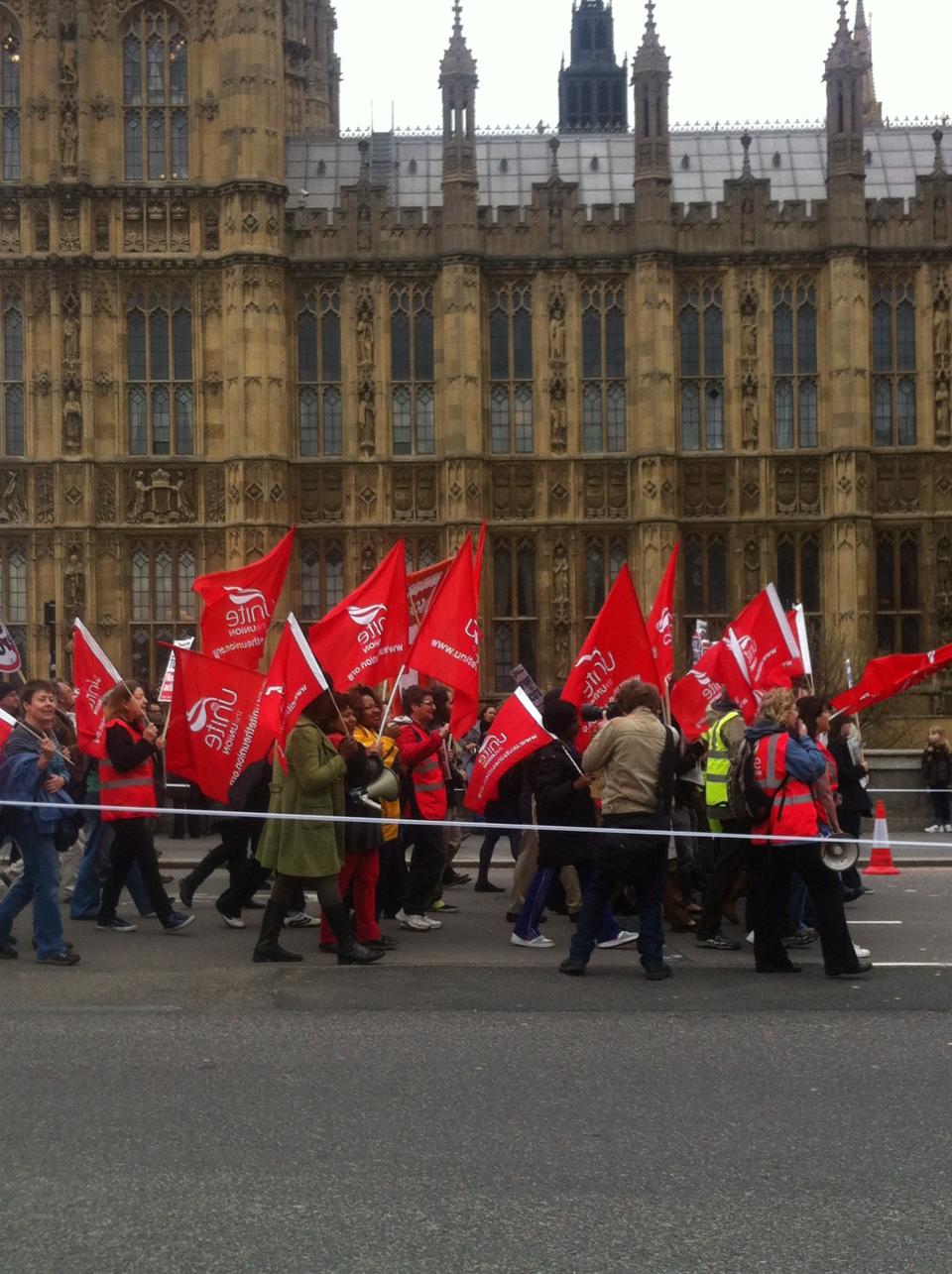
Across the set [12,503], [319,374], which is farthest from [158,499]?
[319,374]

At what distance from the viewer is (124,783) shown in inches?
498

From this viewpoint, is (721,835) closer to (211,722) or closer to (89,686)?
(211,722)

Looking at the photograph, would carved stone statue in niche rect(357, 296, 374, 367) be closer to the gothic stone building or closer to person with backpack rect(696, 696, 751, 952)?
the gothic stone building

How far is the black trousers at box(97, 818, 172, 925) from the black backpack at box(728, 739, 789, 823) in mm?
3948

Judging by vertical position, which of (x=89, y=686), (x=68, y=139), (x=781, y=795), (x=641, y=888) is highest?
(x=68, y=139)

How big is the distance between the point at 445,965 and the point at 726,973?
1.70 metres

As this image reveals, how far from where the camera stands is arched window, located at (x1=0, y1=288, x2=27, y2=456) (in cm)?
3541

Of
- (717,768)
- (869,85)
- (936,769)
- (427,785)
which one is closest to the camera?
(717,768)

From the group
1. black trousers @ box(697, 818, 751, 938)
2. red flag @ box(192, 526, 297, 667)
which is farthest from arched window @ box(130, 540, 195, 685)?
black trousers @ box(697, 818, 751, 938)

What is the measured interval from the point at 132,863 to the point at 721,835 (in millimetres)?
4045

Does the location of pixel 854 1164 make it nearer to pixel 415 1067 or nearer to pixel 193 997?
pixel 415 1067

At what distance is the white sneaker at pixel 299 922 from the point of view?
13.5 meters

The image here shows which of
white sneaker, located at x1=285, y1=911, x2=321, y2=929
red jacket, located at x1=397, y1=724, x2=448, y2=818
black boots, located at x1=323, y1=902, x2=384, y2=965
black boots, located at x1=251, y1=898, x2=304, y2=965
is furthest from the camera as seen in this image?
red jacket, located at x1=397, y1=724, x2=448, y2=818

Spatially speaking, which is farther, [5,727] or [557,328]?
[557,328]
